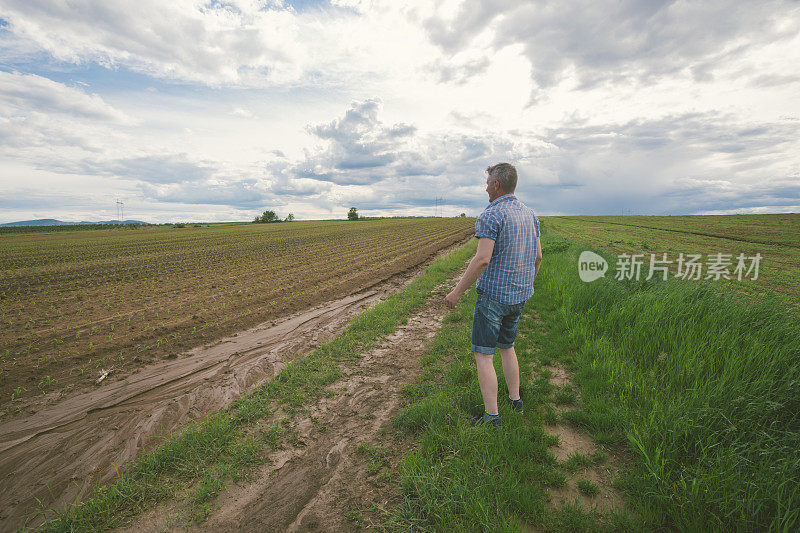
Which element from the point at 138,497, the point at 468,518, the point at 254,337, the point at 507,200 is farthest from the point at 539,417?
the point at 254,337

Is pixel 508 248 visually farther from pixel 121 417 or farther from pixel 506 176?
pixel 121 417

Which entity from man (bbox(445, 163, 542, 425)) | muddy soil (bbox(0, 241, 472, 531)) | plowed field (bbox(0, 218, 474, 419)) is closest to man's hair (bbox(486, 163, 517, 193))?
man (bbox(445, 163, 542, 425))

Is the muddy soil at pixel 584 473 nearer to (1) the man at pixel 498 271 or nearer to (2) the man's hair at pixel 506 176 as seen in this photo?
(1) the man at pixel 498 271

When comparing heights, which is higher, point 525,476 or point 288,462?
point 525,476

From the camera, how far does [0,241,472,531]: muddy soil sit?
10.8 ft

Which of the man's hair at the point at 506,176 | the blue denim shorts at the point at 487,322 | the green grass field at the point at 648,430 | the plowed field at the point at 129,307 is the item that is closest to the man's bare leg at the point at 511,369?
the green grass field at the point at 648,430

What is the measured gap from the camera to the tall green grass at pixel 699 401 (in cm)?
220

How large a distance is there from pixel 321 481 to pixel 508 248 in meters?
2.89

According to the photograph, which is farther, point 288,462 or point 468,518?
point 288,462

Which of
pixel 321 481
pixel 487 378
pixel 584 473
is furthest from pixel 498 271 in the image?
pixel 321 481

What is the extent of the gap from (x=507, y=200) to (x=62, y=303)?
13345 mm

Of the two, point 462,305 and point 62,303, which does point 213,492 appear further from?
point 62,303

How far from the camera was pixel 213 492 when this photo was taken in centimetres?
292

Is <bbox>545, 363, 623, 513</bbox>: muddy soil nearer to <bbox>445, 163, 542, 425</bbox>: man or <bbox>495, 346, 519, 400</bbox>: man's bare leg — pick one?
<bbox>495, 346, 519, 400</bbox>: man's bare leg
